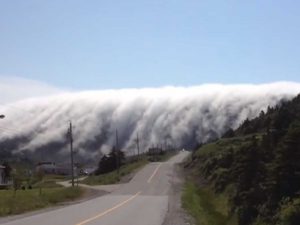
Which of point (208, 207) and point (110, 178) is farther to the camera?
point (110, 178)

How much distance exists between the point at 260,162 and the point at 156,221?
16.0 meters

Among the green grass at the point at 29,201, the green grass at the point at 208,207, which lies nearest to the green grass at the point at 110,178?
the green grass at the point at 208,207

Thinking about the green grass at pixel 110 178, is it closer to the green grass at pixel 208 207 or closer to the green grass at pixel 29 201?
the green grass at pixel 208 207

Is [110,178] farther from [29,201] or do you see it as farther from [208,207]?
[29,201]

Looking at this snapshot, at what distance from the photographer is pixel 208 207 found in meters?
48.2

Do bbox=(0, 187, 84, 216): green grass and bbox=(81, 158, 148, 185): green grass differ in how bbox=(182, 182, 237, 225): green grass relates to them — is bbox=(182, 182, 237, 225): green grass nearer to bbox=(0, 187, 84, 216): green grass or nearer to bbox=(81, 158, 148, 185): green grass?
bbox=(0, 187, 84, 216): green grass

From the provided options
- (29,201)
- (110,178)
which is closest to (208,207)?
(29,201)

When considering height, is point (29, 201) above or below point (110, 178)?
above

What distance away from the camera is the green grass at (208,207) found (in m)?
35.0

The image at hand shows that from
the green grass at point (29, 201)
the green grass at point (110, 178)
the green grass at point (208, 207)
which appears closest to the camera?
the green grass at point (208, 207)

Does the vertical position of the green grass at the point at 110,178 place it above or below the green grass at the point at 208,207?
below

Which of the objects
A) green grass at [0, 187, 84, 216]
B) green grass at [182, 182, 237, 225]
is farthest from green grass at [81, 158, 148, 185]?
green grass at [0, 187, 84, 216]

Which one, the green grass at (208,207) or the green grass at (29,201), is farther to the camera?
the green grass at (29,201)

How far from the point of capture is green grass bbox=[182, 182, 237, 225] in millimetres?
35050
